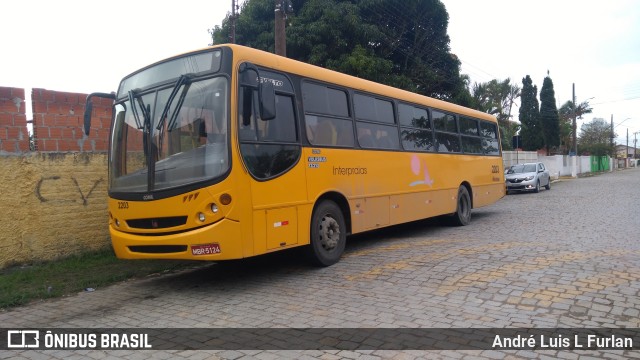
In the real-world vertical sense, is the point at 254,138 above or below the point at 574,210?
above

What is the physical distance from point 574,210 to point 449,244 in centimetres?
726

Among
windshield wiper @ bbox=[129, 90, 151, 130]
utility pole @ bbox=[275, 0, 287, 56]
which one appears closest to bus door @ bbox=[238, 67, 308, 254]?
windshield wiper @ bbox=[129, 90, 151, 130]

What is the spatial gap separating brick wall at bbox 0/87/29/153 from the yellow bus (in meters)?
1.65

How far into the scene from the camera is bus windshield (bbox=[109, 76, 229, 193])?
5.72 metres

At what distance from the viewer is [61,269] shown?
7.51 metres

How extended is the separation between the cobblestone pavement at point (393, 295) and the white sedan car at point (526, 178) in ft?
49.5

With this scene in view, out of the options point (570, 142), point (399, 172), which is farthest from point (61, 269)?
point (570, 142)

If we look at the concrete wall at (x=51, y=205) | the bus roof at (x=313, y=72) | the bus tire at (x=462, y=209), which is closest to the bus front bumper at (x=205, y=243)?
the bus roof at (x=313, y=72)

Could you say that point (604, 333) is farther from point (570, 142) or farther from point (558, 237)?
point (570, 142)

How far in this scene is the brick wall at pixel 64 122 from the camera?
8.02m

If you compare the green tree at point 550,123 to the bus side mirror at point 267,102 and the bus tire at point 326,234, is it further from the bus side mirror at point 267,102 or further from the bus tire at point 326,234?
the bus side mirror at point 267,102

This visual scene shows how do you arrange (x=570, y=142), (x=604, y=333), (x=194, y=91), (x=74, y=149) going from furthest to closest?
(x=570, y=142), (x=74, y=149), (x=194, y=91), (x=604, y=333)

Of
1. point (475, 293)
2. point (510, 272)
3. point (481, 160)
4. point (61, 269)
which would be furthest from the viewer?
point (481, 160)

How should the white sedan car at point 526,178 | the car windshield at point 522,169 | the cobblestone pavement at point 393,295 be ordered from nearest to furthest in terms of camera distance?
the cobblestone pavement at point 393,295
the white sedan car at point 526,178
the car windshield at point 522,169
